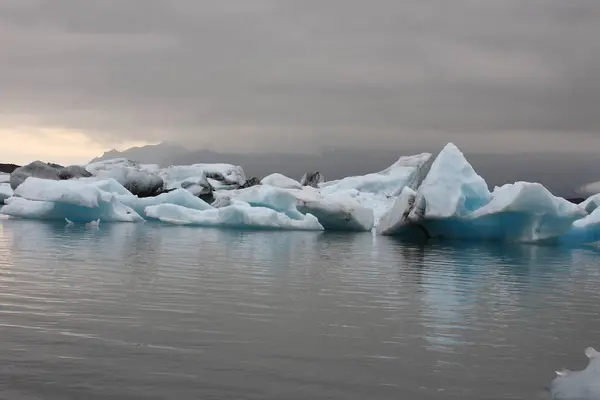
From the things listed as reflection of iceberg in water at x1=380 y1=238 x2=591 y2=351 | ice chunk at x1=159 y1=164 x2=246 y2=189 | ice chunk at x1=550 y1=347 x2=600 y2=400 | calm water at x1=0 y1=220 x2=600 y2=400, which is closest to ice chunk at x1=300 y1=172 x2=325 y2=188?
ice chunk at x1=159 y1=164 x2=246 y2=189

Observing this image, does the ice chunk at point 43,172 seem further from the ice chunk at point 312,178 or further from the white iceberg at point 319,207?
the ice chunk at point 312,178

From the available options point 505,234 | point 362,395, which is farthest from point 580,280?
point 505,234

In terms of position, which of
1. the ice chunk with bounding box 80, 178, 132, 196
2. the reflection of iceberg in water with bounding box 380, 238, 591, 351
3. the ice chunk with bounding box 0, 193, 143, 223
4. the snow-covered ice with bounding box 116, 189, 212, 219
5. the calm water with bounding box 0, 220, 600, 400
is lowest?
the reflection of iceberg in water with bounding box 380, 238, 591, 351

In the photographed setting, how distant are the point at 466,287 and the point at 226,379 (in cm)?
598

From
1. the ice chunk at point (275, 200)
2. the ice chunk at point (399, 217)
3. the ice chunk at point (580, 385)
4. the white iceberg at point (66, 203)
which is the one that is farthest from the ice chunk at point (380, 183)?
the ice chunk at point (580, 385)

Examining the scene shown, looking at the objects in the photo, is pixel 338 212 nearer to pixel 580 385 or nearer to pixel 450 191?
pixel 450 191

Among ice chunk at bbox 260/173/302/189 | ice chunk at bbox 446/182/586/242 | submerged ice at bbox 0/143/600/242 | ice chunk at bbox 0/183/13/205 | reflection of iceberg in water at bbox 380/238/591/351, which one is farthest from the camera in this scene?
ice chunk at bbox 260/173/302/189

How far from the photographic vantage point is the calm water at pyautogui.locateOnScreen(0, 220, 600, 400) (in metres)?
4.24

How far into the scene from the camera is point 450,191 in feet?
66.2

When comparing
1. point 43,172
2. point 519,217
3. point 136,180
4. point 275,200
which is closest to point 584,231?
point 519,217

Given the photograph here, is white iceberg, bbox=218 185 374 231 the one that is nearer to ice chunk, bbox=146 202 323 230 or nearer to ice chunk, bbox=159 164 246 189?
ice chunk, bbox=146 202 323 230

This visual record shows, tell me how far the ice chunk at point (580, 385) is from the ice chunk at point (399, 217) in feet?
56.3

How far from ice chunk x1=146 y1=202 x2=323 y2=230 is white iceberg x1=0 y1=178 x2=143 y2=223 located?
1126mm

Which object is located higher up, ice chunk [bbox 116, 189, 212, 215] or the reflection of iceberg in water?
ice chunk [bbox 116, 189, 212, 215]
